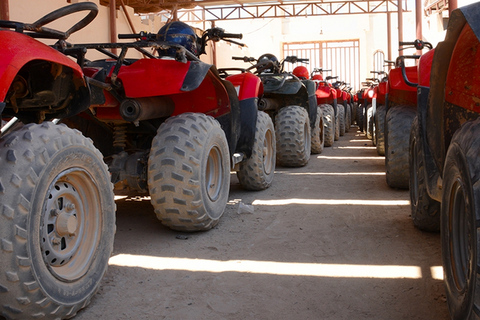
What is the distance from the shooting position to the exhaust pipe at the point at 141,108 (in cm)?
351

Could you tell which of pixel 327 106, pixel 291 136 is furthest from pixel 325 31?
pixel 291 136

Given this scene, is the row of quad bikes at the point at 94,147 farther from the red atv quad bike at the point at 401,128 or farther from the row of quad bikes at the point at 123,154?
the red atv quad bike at the point at 401,128

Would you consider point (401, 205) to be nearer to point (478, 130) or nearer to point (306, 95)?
point (478, 130)

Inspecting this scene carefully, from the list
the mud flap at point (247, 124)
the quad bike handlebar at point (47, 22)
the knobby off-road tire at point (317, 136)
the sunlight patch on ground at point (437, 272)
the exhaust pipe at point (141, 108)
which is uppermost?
the quad bike handlebar at point (47, 22)

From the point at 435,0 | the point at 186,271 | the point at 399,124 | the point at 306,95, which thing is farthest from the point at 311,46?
the point at 186,271

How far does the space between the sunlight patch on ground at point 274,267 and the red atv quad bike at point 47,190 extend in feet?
1.91

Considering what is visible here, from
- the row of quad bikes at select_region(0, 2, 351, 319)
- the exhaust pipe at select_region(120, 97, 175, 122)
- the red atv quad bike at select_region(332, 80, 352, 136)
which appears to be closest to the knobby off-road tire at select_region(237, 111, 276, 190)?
the row of quad bikes at select_region(0, 2, 351, 319)

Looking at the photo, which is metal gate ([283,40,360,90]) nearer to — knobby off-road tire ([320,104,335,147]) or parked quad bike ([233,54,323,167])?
knobby off-road tire ([320,104,335,147])

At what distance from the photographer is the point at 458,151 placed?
1.93 metres

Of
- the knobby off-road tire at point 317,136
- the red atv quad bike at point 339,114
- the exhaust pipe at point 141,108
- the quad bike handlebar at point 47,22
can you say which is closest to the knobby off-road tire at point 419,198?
the exhaust pipe at point 141,108

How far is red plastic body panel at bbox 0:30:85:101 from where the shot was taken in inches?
75.9

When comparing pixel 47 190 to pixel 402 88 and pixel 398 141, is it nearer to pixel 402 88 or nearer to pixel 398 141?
pixel 398 141

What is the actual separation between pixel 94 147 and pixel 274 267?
1.23m

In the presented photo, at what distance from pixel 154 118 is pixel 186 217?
898 mm
